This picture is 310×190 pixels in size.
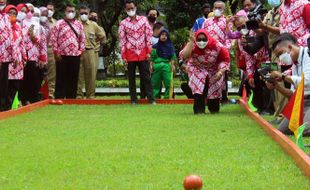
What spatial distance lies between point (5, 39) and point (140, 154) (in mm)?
6387

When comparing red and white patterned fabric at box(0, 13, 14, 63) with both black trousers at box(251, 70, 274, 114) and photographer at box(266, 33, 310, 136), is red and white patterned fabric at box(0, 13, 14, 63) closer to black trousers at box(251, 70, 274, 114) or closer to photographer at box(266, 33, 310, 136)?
black trousers at box(251, 70, 274, 114)

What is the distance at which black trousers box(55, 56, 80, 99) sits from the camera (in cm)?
1733

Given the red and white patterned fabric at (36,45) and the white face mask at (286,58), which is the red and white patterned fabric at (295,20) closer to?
the white face mask at (286,58)

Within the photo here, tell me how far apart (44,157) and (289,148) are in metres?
2.32

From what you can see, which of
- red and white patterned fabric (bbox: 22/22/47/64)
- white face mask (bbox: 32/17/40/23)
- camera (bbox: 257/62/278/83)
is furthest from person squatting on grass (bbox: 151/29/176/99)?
camera (bbox: 257/62/278/83)

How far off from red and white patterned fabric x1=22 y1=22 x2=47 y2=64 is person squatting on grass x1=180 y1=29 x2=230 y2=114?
3930 mm

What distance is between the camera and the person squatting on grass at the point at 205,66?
43.9 ft

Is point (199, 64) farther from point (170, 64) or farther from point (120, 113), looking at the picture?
point (170, 64)

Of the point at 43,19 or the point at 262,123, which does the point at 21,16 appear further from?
the point at 262,123

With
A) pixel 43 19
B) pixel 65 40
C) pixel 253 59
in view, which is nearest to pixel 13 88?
pixel 65 40

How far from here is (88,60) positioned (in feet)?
60.0

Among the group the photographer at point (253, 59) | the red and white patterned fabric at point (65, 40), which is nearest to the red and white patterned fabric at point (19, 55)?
the red and white patterned fabric at point (65, 40)

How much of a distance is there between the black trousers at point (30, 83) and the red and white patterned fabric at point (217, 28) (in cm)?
365

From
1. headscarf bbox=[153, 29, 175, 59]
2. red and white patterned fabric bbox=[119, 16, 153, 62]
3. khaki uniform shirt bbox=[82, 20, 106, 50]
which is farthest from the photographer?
khaki uniform shirt bbox=[82, 20, 106, 50]
